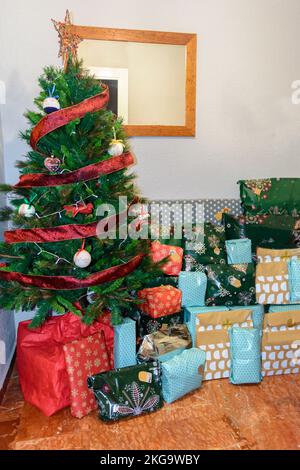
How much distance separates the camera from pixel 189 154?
8.02 ft

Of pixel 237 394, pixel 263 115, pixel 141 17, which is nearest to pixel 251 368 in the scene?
pixel 237 394

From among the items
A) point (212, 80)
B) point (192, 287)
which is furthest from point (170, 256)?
point (212, 80)

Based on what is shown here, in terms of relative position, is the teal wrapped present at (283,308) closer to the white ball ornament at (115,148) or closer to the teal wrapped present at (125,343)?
the teal wrapped present at (125,343)

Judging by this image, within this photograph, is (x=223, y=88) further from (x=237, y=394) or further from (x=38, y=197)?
(x=237, y=394)

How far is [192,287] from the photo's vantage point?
202 cm

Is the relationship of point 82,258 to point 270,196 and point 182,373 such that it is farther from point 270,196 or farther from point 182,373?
point 270,196

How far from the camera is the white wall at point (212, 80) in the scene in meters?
2.19

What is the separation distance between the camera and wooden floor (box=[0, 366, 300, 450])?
157 centimetres

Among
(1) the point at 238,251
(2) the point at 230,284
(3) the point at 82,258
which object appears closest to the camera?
(3) the point at 82,258

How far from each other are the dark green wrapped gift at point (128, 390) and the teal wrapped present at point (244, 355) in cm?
42

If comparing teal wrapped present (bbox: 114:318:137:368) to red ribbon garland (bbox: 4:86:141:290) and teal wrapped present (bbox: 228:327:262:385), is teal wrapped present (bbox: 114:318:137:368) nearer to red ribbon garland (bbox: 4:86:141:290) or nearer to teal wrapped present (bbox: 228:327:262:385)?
red ribbon garland (bbox: 4:86:141:290)

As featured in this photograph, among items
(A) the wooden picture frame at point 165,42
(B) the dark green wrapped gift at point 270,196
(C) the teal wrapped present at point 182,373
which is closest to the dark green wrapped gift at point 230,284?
(C) the teal wrapped present at point 182,373

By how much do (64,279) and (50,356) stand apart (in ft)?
1.19
